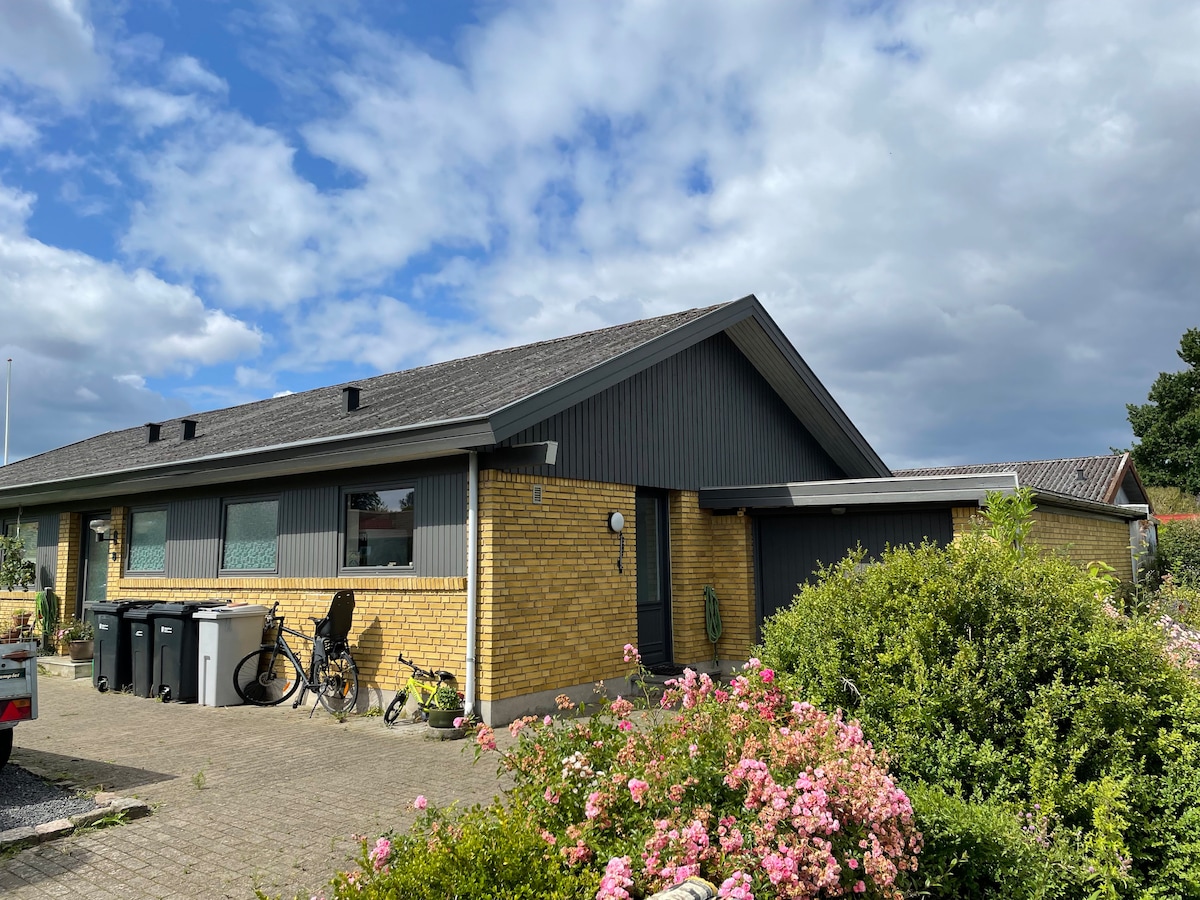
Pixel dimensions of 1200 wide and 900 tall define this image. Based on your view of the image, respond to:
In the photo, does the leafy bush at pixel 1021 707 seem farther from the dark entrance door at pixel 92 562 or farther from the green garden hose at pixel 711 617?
the dark entrance door at pixel 92 562

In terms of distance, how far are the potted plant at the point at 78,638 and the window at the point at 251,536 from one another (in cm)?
311

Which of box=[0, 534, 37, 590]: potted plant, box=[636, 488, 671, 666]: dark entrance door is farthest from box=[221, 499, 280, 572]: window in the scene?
box=[0, 534, 37, 590]: potted plant

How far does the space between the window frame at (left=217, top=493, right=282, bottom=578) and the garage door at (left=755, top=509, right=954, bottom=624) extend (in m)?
6.49

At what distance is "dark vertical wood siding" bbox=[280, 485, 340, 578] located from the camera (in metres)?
10.0

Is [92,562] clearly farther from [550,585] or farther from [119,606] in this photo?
[550,585]

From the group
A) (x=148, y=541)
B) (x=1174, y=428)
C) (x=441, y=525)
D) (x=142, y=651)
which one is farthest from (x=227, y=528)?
(x=1174, y=428)

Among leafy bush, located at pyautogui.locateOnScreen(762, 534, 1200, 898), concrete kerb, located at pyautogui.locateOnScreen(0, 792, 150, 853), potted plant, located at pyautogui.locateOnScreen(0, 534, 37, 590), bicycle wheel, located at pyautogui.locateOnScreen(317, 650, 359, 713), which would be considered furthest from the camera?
potted plant, located at pyautogui.locateOnScreen(0, 534, 37, 590)

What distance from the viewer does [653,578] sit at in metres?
11.2

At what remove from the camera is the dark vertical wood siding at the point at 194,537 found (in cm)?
1171

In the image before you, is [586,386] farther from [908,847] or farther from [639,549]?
[908,847]

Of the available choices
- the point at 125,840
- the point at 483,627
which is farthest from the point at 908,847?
the point at 483,627

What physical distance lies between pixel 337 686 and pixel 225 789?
125 inches

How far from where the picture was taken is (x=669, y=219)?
9156 millimetres

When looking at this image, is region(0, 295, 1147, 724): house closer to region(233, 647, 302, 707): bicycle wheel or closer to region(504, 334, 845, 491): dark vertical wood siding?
region(504, 334, 845, 491): dark vertical wood siding
